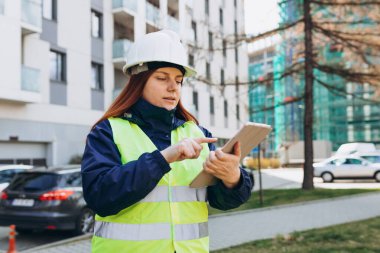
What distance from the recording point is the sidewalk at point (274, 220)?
791cm

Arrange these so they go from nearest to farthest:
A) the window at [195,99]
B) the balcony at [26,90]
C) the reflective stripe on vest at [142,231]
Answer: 1. the reflective stripe on vest at [142,231]
2. the balcony at [26,90]
3. the window at [195,99]

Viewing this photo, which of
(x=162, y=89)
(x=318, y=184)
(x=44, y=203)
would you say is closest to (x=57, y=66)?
(x=44, y=203)

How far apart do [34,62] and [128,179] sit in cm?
1830

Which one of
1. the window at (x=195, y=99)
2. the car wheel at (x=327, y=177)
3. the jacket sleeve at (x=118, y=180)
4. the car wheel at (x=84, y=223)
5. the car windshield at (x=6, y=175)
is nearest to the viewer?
the jacket sleeve at (x=118, y=180)

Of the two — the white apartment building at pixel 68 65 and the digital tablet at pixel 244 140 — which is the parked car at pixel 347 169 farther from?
the digital tablet at pixel 244 140

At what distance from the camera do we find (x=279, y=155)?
48031mm

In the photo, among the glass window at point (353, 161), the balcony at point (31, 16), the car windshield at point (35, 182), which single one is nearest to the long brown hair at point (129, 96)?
the car windshield at point (35, 182)

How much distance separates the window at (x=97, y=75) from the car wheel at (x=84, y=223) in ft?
47.5

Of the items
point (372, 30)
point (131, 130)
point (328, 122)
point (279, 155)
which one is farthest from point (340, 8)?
point (328, 122)

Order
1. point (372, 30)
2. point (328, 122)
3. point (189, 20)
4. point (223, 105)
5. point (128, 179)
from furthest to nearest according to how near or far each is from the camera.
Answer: point (328, 122)
point (223, 105)
point (189, 20)
point (372, 30)
point (128, 179)

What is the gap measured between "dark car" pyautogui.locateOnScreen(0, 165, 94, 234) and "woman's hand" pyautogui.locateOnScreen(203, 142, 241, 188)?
7.23 m

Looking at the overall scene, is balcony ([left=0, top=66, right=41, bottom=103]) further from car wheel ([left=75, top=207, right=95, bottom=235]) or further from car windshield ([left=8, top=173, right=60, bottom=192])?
car wheel ([left=75, top=207, right=95, bottom=235])

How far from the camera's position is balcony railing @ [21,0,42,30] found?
17.5 metres

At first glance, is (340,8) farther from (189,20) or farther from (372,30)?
(189,20)
